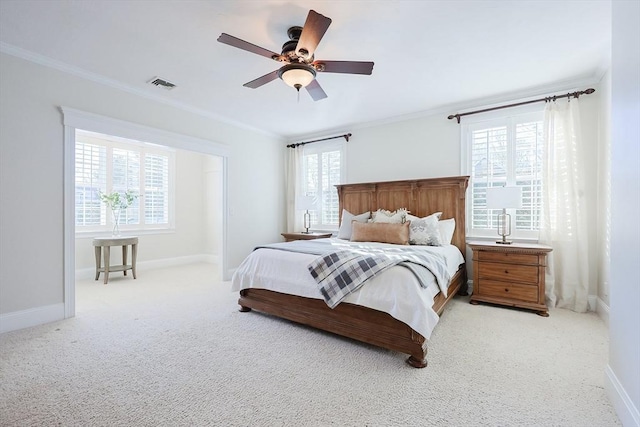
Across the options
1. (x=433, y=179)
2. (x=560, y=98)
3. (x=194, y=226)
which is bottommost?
(x=194, y=226)

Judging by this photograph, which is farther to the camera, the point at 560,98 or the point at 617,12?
the point at 560,98

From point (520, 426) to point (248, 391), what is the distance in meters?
1.56

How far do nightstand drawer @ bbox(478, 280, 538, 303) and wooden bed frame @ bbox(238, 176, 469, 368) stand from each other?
314mm

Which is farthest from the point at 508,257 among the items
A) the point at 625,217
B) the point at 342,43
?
the point at 342,43

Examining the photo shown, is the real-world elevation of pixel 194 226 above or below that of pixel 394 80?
below

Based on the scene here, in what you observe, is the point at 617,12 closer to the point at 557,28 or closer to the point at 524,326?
the point at 557,28

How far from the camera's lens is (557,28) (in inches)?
94.8

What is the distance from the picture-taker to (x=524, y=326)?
2809 millimetres

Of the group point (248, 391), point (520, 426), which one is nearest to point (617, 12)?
point (520, 426)

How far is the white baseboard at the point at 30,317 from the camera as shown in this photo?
2.69 m

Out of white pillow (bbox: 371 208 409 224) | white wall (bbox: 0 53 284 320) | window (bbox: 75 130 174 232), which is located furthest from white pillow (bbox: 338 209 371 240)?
window (bbox: 75 130 174 232)

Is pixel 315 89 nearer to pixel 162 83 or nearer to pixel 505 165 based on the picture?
pixel 162 83

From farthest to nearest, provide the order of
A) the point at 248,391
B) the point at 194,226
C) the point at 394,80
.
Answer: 1. the point at 194,226
2. the point at 394,80
3. the point at 248,391

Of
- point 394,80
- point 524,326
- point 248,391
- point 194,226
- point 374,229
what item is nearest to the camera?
point 248,391
